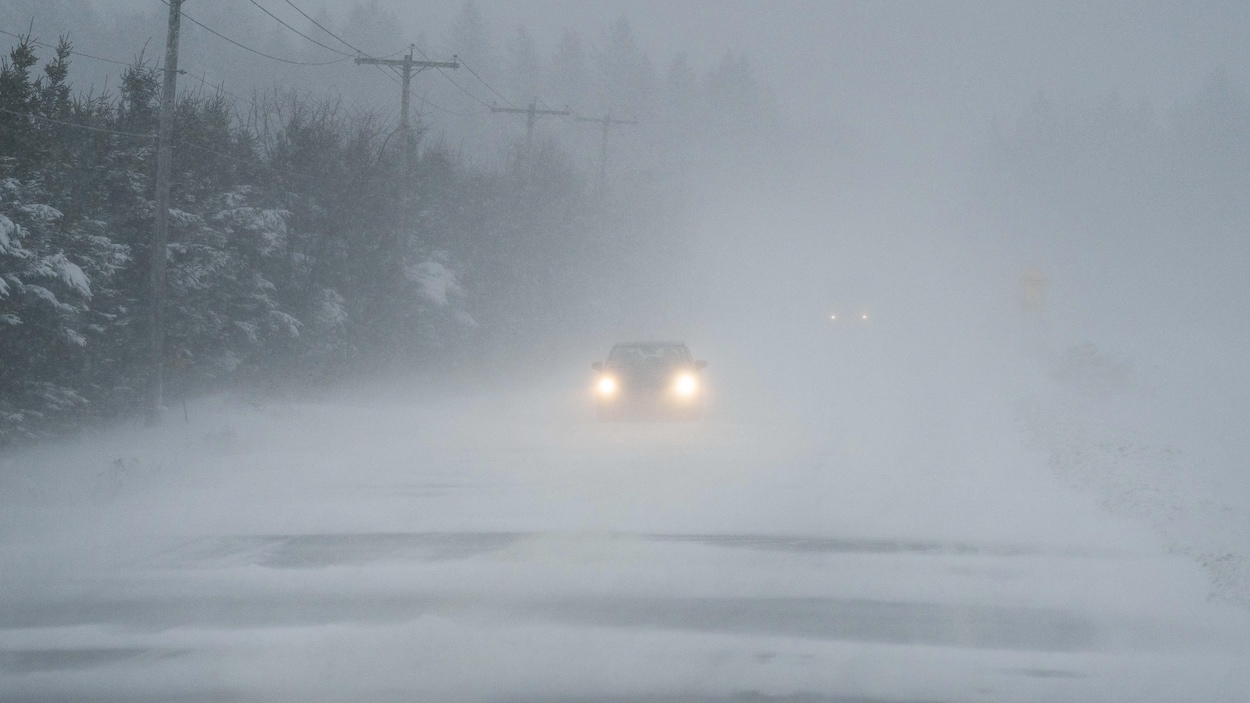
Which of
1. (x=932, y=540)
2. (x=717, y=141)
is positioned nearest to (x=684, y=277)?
(x=717, y=141)

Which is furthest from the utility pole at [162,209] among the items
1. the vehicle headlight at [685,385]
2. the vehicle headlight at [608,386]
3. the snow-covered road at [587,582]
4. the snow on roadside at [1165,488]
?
the snow on roadside at [1165,488]

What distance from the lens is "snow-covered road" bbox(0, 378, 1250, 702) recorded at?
227 inches

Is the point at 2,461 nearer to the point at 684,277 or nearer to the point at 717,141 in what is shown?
the point at 684,277

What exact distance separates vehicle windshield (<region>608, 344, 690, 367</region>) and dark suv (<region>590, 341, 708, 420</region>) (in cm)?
2

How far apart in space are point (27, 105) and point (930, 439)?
13973mm

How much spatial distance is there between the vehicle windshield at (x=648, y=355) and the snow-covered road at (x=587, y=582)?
14.8ft

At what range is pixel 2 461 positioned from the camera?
42.6 ft

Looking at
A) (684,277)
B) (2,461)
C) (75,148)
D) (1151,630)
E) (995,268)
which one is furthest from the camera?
(995,268)

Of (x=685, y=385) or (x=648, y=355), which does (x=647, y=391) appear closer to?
(x=685, y=385)

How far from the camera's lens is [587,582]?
25.5 ft

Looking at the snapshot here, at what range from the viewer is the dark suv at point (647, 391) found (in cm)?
1892

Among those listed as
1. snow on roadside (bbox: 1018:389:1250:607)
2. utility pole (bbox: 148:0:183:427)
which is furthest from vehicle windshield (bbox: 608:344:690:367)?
utility pole (bbox: 148:0:183:427)

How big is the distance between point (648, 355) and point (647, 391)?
119cm

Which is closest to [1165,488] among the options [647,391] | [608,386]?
[647,391]
